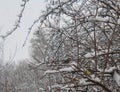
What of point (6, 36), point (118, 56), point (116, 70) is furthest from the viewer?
point (6, 36)

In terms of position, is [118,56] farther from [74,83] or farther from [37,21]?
[74,83]

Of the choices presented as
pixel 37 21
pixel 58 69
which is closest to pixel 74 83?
pixel 58 69

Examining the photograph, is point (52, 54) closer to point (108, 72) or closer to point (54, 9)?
point (54, 9)

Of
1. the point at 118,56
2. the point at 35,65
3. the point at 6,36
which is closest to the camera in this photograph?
the point at 35,65

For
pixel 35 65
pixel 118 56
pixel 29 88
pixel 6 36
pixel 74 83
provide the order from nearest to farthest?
pixel 74 83
pixel 35 65
pixel 118 56
pixel 6 36
pixel 29 88

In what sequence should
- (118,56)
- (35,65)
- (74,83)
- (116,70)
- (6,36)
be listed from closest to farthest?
(74,83) → (116,70) → (35,65) → (118,56) → (6,36)

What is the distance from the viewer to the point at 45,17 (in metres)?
4.17

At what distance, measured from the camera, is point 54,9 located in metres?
4.12

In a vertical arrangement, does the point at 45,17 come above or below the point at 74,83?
above

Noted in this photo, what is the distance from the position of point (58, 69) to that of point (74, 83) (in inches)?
12.5

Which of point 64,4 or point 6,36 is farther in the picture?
point 6,36

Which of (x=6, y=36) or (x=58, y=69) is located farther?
(x=6, y=36)

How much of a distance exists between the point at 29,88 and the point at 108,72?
A: 29758 millimetres

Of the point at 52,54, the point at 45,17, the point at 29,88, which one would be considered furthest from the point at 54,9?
the point at 29,88
